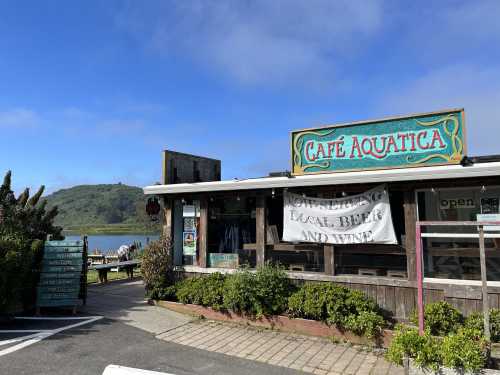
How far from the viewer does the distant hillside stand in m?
120

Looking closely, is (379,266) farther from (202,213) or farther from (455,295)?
(202,213)

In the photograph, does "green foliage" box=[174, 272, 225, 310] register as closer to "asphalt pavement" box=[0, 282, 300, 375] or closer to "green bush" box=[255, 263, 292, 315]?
"asphalt pavement" box=[0, 282, 300, 375]

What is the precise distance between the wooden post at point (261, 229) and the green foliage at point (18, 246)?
5.14 meters

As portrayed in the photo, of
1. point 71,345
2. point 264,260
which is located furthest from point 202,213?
point 71,345

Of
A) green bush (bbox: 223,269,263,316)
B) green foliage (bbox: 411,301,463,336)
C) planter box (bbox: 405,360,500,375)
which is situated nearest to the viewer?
planter box (bbox: 405,360,500,375)

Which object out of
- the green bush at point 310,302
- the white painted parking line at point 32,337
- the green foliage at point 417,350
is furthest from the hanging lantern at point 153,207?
the green foliage at point 417,350

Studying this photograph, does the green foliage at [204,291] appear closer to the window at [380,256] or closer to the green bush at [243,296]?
the green bush at [243,296]

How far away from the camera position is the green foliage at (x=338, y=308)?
6.88 meters

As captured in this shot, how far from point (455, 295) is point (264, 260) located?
3967 millimetres

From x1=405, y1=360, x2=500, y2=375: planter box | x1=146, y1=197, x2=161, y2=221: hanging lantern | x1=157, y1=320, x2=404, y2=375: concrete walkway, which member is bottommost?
x1=157, y1=320, x2=404, y2=375: concrete walkway

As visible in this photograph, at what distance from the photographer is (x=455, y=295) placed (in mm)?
6879

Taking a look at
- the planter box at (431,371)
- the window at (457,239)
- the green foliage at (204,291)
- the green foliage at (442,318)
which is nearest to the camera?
the planter box at (431,371)

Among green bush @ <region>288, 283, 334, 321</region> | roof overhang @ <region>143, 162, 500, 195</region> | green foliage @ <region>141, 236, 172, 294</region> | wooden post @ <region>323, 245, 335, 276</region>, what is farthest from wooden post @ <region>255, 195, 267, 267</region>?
green foliage @ <region>141, 236, 172, 294</region>

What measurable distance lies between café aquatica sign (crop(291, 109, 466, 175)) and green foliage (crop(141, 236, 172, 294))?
407 centimetres
